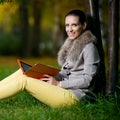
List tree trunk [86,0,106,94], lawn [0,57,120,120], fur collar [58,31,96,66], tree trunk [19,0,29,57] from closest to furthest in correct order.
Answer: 1. lawn [0,57,120,120]
2. fur collar [58,31,96,66]
3. tree trunk [86,0,106,94]
4. tree trunk [19,0,29,57]

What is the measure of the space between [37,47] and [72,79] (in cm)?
1776

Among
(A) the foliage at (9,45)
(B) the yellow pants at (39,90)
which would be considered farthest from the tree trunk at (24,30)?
(B) the yellow pants at (39,90)

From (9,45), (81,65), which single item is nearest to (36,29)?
(9,45)

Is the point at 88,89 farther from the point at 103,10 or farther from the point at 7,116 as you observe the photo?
the point at 103,10

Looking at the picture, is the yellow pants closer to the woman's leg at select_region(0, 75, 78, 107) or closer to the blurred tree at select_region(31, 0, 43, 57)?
the woman's leg at select_region(0, 75, 78, 107)

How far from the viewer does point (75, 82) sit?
6.09 m

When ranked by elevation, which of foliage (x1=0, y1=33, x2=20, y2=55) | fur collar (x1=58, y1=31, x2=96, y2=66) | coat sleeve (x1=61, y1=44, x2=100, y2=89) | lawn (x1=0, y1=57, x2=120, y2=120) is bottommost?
foliage (x1=0, y1=33, x2=20, y2=55)

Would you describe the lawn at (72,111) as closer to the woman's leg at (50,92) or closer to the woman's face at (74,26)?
the woman's leg at (50,92)

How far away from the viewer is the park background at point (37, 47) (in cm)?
582

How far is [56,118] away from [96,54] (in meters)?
0.97

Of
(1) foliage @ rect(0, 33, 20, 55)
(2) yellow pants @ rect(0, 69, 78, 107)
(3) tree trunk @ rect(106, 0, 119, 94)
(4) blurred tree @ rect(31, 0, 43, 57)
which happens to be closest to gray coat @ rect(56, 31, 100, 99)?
(2) yellow pants @ rect(0, 69, 78, 107)

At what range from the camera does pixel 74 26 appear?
627cm

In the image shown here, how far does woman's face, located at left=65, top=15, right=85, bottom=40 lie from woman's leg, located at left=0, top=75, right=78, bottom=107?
73 centimetres

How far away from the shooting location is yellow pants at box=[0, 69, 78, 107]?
237 inches
